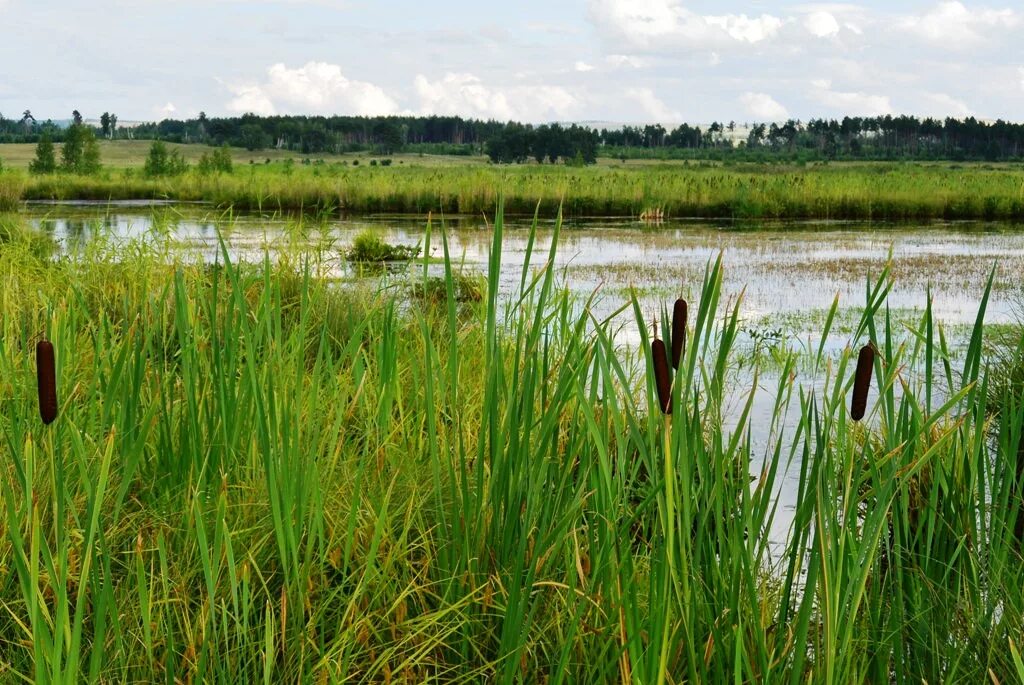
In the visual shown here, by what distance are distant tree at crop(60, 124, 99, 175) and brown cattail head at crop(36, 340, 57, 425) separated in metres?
51.2

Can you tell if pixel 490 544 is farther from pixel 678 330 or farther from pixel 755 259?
pixel 755 259

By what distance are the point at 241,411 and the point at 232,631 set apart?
0.45 m

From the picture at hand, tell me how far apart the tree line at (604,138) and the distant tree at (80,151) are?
2900 cm

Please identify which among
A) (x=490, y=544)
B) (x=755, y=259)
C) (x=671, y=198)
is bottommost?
(x=755, y=259)

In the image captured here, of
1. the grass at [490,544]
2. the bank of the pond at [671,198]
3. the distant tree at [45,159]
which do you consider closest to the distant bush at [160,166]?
the distant tree at [45,159]

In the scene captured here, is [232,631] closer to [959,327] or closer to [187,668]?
[187,668]

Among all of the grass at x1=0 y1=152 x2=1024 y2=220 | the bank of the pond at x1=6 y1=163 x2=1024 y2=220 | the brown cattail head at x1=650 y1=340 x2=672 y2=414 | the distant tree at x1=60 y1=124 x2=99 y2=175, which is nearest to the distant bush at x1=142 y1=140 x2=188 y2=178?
the distant tree at x1=60 y1=124 x2=99 y2=175

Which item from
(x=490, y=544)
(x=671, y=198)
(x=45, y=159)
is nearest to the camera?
(x=490, y=544)

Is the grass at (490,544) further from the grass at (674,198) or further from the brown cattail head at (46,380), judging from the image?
the grass at (674,198)

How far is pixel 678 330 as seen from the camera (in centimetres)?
115

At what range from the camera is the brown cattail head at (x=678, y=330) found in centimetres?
111

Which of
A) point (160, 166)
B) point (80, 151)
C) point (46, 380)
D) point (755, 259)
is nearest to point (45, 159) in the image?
point (80, 151)

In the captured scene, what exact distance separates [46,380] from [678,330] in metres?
0.69

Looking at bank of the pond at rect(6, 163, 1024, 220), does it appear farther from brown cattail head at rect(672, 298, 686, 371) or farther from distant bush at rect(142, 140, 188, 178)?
brown cattail head at rect(672, 298, 686, 371)
